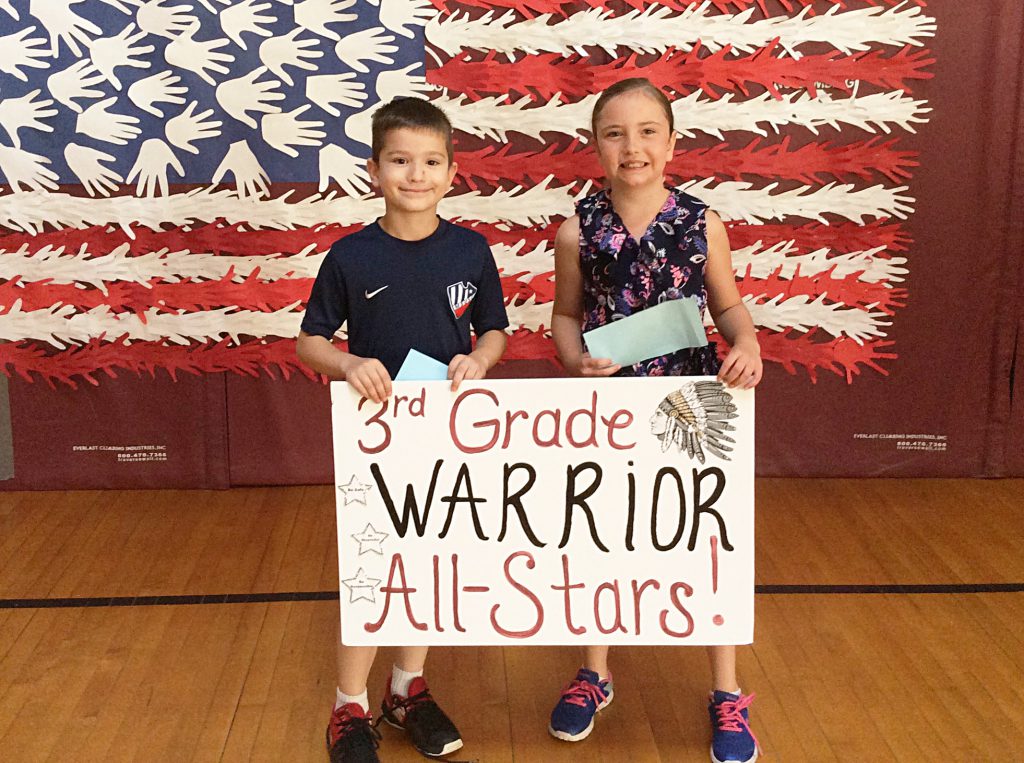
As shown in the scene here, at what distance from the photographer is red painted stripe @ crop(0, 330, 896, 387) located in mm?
2924

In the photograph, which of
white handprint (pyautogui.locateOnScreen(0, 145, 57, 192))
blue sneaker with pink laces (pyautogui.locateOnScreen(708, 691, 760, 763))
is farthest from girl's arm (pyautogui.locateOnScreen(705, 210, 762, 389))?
white handprint (pyautogui.locateOnScreen(0, 145, 57, 192))

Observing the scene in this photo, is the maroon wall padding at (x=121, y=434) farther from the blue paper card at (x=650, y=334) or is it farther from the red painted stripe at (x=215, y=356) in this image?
the blue paper card at (x=650, y=334)

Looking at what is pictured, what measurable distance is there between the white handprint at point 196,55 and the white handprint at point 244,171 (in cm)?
20

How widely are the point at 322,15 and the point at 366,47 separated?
137 mm

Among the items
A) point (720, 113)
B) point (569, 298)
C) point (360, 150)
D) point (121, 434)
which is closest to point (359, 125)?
point (360, 150)

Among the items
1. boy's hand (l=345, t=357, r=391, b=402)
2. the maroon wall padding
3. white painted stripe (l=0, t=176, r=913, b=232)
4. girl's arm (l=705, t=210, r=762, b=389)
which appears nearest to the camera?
boy's hand (l=345, t=357, r=391, b=402)

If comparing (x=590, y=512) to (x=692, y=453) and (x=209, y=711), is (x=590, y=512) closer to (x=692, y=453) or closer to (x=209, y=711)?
(x=692, y=453)

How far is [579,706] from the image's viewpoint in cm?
184

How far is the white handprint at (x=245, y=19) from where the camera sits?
2.74m

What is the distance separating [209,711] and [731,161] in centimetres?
187

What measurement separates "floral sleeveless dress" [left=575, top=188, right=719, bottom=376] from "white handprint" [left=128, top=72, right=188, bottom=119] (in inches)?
57.9

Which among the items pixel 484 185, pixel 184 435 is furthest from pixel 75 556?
pixel 484 185

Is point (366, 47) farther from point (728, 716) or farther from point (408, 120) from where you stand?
point (728, 716)

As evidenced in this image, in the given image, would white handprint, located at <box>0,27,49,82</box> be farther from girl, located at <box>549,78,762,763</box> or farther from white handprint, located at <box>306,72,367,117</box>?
girl, located at <box>549,78,762,763</box>
